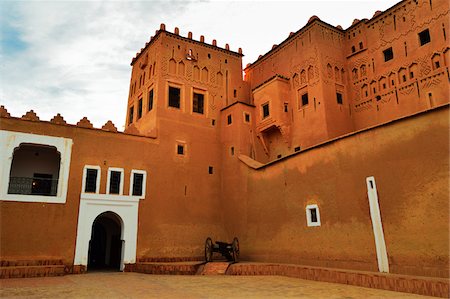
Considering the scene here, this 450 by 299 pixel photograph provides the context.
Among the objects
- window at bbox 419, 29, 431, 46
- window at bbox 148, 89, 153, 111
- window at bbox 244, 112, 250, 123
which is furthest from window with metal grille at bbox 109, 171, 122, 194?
window at bbox 419, 29, 431, 46

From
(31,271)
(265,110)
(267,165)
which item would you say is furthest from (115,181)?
(265,110)

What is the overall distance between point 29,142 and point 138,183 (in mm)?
5195

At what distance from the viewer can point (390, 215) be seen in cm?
1062

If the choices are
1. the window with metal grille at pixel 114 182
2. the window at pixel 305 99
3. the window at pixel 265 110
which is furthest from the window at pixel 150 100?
the window at pixel 305 99

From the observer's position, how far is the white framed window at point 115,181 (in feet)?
55.1

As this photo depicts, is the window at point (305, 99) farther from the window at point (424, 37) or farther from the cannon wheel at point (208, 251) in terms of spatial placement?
the cannon wheel at point (208, 251)

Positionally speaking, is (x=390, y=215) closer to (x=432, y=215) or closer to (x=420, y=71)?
(x=432, y=215)

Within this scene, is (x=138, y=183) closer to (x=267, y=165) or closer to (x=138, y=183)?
(x=138, y=183)

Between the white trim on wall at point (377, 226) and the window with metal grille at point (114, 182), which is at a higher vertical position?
the window with metal grille at point (114, 182)

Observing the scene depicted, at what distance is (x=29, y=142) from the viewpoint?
1558 centimetres

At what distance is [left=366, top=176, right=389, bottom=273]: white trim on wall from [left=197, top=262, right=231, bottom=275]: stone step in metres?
6.58

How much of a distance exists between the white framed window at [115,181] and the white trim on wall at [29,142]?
1871mm

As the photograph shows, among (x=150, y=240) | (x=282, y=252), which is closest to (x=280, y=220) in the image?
(x=282, y=252)

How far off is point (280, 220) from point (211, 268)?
3.63 meters
